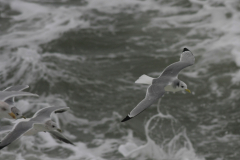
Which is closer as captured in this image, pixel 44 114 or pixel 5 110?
pixel 5 110

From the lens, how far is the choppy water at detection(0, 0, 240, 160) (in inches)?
292

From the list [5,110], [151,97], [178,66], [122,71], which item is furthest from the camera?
[122,71]

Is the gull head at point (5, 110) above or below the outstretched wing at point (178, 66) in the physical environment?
below

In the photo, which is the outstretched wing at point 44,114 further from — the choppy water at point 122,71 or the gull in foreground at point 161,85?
the choppy water at point 122,71

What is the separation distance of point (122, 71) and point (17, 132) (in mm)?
5240

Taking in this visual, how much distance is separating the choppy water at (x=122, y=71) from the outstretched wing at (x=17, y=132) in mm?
2435

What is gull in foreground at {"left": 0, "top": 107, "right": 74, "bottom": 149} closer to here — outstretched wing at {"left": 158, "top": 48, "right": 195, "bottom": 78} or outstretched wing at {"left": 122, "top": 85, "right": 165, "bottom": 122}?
outstretched wing at {"left": 122, "top": 85, "right": 165, "bottom": 122}

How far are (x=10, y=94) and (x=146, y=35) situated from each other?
6.79 metres

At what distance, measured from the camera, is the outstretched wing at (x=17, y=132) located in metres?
4.42

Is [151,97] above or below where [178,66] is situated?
below

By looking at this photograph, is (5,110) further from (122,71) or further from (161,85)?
(122,71)

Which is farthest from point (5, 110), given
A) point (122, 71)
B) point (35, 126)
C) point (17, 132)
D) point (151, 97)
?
point (122, 71)

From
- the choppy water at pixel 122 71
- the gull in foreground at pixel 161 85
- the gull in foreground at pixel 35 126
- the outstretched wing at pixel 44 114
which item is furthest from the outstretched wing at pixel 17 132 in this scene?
the choppy water at pixel 122 71

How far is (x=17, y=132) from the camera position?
4.57 metres
